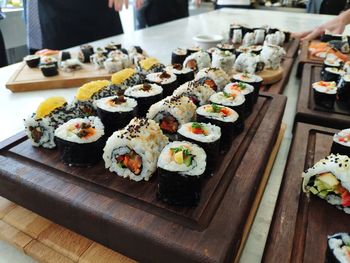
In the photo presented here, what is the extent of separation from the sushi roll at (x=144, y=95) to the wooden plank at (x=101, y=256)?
0.80m

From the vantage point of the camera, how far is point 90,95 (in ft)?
5.31

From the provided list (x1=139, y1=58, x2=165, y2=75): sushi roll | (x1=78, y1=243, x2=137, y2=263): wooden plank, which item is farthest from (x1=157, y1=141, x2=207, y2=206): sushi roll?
(x1=139, y1=58, x2=165, y2=75): sushi roll

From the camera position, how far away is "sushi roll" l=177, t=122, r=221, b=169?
122 centimetres

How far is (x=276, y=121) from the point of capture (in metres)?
1.62

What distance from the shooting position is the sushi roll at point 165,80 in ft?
6.05

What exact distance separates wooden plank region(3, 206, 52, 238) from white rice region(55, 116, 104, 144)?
32cm

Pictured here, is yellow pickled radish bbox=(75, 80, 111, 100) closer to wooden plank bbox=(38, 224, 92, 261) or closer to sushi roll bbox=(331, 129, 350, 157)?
wooden plank bbox=(38, 224, 92, 261)

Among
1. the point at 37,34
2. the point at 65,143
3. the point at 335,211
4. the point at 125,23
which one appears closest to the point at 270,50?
the point at 335,211

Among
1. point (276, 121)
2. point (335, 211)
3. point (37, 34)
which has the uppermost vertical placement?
point (37, 34)

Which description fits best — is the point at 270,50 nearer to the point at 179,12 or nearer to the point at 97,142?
the point at 97,142

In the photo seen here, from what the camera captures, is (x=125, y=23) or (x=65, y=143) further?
(x=125, y=23)

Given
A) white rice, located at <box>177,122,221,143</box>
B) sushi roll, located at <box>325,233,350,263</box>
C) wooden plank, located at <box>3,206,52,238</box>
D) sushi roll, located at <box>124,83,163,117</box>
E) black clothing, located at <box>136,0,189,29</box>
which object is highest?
black clothing, located at <box>136,0,189,29</box>

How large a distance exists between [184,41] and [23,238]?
295 cm

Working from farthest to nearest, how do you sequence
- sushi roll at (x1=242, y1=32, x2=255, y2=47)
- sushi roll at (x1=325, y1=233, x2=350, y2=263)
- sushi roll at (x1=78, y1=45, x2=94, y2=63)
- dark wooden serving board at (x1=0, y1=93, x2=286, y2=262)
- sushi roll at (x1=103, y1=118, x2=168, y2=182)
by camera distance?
sushi roll at (x1=242, y1=32, x2=255, y2=47) → sushi roll at (x1=78, y1=45, x2=94, y2=63) → sushi roll at (x1=103, y1=118, x2=168, y2=182) → dark wooden serving board at (x1=0, y1=93, x2=286, y2=262) → sushi roll at (x1=325, y1=233, x2=350, y2=263)
